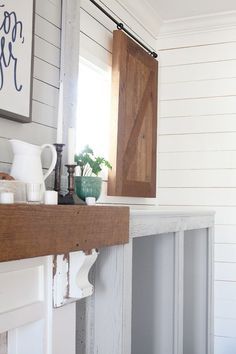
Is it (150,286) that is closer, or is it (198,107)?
(150,286)

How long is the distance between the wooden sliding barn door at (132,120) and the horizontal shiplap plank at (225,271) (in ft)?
2.30

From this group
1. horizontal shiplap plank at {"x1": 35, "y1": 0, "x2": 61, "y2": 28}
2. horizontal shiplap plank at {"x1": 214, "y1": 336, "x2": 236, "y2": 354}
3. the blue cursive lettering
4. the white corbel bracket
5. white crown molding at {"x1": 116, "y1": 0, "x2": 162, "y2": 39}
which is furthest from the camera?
horizontal shiplap plank at {"x1": 214, "y1": 336, "x2": 236, "y2": 354}

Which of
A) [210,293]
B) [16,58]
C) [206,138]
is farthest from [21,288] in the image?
[206,138]

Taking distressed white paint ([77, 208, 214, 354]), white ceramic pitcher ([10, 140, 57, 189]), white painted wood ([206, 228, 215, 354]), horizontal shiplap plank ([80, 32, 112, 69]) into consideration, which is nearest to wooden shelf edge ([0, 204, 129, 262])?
distressed white paint ([77, 208, 214, 354])

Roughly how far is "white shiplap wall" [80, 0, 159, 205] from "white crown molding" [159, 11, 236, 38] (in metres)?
0.26

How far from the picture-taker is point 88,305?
174 centimetres

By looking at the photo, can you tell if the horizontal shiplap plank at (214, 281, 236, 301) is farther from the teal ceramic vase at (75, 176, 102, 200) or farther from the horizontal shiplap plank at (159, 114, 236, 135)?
the teal ceramic vase at (75, 176, 102, 200)

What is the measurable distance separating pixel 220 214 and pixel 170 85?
3.43ft

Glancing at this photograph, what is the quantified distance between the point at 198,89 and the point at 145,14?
67 cm

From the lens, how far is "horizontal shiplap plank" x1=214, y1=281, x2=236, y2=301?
323 centimetres

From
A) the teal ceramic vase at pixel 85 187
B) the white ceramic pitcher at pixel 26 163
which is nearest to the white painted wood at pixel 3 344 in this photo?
the white ceramic pitcher at pixel 26 163

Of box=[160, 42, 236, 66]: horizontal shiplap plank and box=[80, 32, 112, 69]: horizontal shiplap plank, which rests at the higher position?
box=[160, 42, 236, 66]: horizontal shiplap plank

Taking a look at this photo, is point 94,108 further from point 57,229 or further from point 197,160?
point 57,229

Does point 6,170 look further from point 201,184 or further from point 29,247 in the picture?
point 201,184
